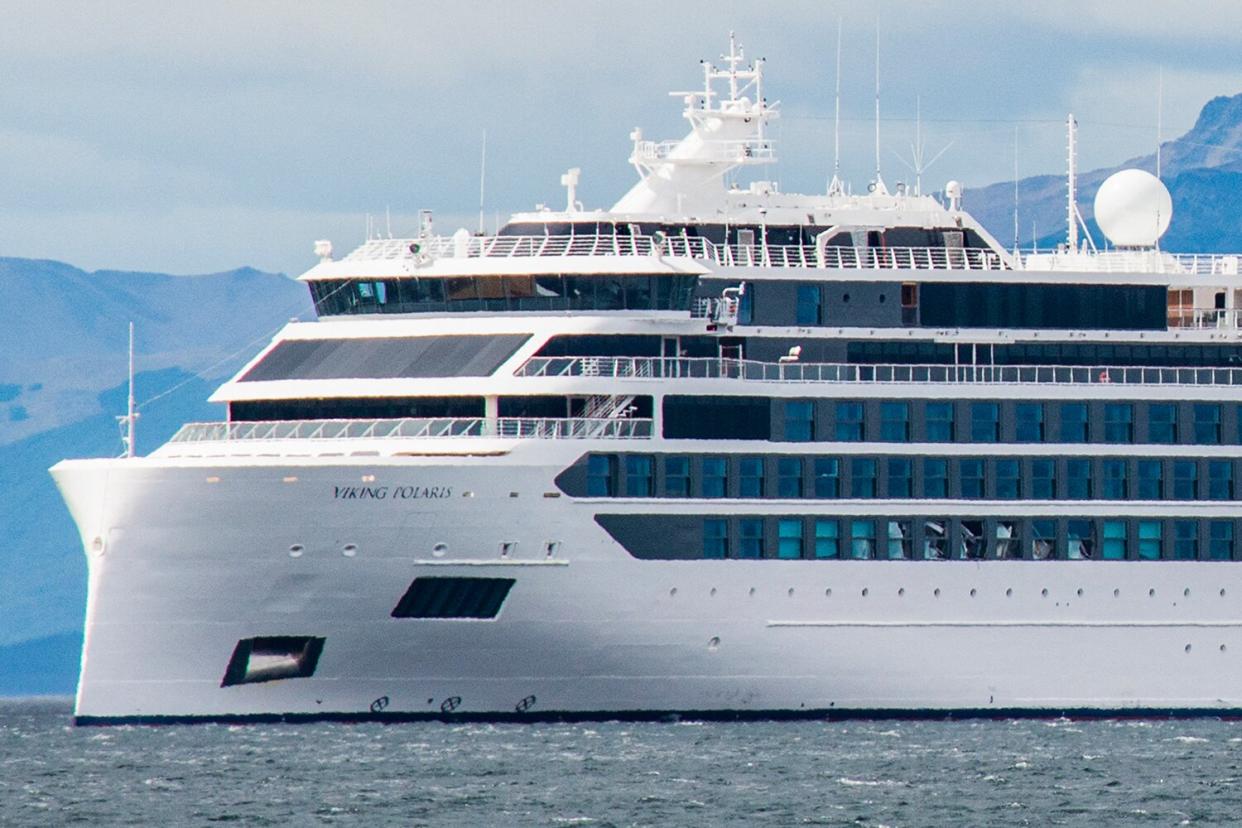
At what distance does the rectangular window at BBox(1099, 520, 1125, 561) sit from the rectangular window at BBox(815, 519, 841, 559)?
5.32 m

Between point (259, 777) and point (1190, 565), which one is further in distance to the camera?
point (1190, 565)

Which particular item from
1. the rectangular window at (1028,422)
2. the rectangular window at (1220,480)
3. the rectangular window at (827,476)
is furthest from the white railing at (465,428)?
the rectangular window at (1220,480)

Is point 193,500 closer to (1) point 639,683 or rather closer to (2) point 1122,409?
(1) point 639,683

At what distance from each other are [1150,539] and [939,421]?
4.72m

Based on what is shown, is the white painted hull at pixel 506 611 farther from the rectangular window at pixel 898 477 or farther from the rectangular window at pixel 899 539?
the rectangular window at pixel 898 477

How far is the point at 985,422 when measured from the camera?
201 feet

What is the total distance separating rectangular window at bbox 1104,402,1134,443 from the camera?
2446 inches

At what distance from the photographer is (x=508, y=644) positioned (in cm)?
5791

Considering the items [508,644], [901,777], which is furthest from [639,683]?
[901,777]

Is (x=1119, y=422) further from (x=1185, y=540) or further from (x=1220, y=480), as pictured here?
(x=1185, y=540)

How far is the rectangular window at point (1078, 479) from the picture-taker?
61.7 meters

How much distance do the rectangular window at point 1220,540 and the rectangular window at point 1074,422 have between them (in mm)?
3046

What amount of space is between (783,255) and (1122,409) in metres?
6.89

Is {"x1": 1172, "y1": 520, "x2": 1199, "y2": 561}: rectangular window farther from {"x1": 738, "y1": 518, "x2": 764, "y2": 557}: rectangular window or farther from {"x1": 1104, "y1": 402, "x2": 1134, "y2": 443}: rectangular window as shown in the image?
{"x1": 738, "y1": 518, "x2": 764, "y2": 557}: rectangular window
